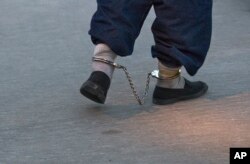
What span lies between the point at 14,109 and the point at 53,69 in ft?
3.12

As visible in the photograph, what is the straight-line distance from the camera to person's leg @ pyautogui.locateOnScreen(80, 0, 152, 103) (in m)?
4.44

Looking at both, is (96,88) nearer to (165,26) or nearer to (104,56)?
(104,56)

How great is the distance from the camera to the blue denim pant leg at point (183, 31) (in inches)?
175

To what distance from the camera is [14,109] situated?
15.6 feet

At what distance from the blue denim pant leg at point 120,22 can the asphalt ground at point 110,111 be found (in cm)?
45

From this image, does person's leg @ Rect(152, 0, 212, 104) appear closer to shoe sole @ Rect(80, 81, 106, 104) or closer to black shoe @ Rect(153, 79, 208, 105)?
black shoe @ Rect(153, 79, 208, 105)

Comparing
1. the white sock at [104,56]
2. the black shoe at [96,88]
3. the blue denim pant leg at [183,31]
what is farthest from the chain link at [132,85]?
the blue denim pant leg at [183,31]

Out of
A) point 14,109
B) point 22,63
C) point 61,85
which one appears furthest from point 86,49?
point 14,109

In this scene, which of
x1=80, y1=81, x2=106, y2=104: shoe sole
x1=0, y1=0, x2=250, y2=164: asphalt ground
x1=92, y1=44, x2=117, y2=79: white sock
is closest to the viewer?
x1=0, y1=0, x2=250, y2=164: asphalt ground

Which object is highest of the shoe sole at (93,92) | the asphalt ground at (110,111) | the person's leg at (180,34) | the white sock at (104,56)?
the person's leg at (180,34)

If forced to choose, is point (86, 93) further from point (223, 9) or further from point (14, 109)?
point (223, 9)

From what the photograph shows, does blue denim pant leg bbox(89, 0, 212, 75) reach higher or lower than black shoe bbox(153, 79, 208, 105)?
higher

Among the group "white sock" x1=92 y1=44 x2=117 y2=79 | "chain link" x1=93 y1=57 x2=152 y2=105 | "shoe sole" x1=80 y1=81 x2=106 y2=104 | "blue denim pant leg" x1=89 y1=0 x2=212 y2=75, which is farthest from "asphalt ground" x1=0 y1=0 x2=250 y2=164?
"blue denim pant leg" x1=89 y1=0 x2=212 y2=75

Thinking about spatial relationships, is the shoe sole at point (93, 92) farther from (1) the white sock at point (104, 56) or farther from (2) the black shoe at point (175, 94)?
(2) the black shoe at point (175, 94)
